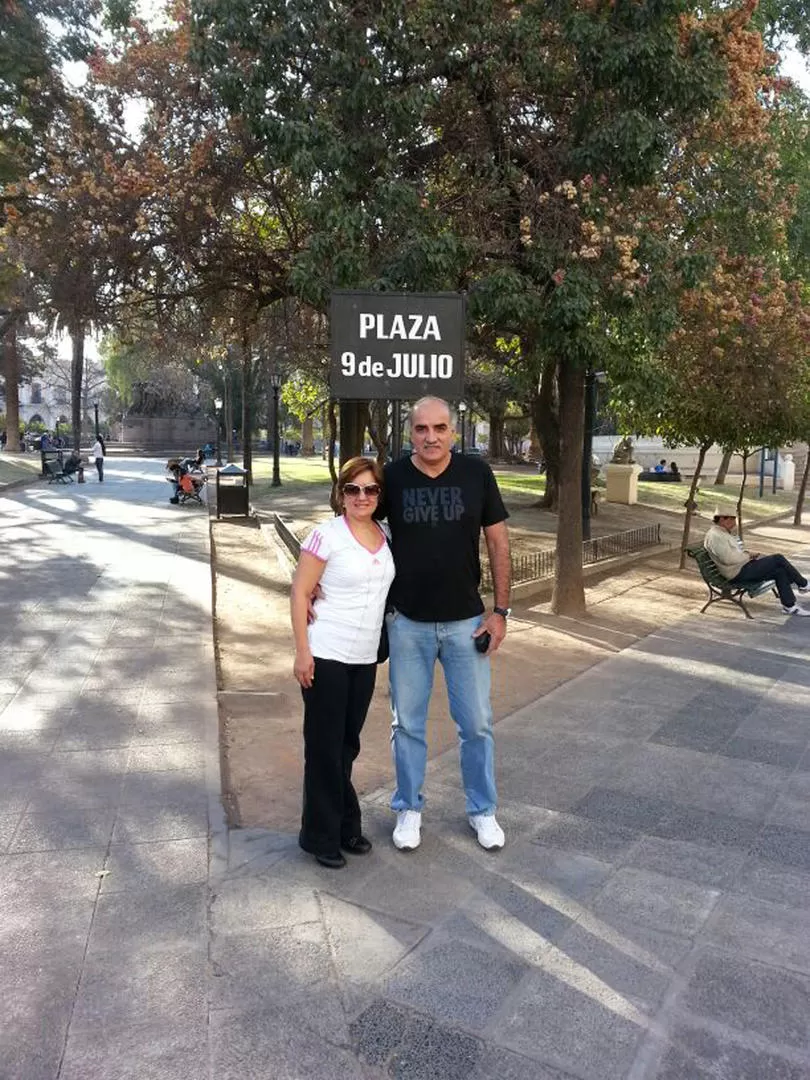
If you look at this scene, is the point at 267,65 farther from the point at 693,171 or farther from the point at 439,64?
the point at 693,171

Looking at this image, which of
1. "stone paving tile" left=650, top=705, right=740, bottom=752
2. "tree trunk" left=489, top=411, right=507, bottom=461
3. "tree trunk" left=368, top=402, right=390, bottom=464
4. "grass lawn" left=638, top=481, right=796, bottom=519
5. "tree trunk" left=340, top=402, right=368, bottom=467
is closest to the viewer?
"stone paving tile" left=650, top=705, right=740, bottom=752

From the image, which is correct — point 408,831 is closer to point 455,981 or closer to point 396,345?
point 455,981

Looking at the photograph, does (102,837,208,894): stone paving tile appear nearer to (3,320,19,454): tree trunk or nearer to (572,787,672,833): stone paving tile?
(572,787,672,833): stone paving tile

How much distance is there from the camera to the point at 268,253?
11.8 meters

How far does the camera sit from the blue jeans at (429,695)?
359 centimetres

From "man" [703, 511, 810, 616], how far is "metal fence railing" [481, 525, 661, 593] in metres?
2.07

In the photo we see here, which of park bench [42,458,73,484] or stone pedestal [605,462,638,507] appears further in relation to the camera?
park bench [42,458,73,484]

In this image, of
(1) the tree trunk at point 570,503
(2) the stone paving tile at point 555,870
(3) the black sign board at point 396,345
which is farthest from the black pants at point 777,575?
(2) the stone paving tile at point 555,870

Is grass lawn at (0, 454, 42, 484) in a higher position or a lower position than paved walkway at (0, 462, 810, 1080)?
higher

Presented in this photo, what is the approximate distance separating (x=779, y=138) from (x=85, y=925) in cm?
1116

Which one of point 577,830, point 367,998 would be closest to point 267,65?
point 577,830

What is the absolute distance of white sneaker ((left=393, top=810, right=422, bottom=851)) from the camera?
367 centimetres

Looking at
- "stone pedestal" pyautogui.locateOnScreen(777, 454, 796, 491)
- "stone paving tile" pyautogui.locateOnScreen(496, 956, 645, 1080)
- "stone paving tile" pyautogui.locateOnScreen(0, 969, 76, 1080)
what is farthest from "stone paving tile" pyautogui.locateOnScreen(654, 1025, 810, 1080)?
"stone pedestal" pyautogui.locateOnScreen(777, 454, 796, 491)

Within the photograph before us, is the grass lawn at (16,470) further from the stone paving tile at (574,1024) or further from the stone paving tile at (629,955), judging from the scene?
the stone paving tile at (574,1024)
